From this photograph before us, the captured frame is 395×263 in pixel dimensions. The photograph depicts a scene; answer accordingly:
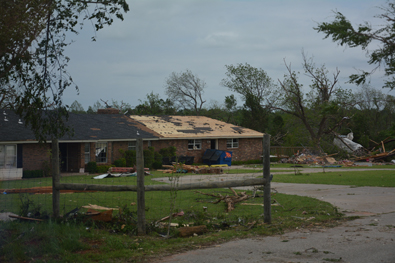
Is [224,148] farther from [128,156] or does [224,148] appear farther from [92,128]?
[92,128]

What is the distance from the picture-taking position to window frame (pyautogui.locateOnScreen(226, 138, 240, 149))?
39.4 m

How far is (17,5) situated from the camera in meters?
9.37

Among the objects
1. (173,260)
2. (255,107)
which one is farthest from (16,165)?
(255,107)

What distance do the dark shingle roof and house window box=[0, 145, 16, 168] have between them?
690 millimetres

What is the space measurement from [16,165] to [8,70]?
17324mm

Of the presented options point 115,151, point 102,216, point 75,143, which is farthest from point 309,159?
point 102,216

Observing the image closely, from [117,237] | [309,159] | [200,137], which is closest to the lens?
[117,237]

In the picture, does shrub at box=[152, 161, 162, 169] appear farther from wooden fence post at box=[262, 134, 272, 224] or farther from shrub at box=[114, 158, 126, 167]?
wooden fence post at box=[262, 134, 272, 224]

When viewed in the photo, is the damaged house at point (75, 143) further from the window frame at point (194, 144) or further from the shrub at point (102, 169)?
the window frame at point (194, 144)

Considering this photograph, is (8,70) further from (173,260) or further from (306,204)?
(306,204)

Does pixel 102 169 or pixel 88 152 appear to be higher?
pixel 88 152

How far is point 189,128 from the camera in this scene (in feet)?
127

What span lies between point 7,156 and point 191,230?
20.8 m

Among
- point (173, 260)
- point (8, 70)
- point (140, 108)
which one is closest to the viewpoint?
point (173, 260)
